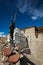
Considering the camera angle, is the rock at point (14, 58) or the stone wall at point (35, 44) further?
the stone wall at point (35, 44)

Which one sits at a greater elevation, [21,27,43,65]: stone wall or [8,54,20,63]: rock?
[21,27,43,65]: stone wall

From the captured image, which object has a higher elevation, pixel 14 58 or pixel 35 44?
pixel 35 44

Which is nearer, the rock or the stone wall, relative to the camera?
the rock

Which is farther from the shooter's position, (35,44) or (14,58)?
(35,44)

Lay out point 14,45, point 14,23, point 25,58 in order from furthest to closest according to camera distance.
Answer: point 14,23 → point 14,45 → point 25,58

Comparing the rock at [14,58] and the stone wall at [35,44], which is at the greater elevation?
the stone wall at [35,44]

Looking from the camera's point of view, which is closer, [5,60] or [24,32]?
[5,60]

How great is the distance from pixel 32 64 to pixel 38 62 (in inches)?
73.4

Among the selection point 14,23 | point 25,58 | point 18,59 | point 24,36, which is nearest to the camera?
point 18,59

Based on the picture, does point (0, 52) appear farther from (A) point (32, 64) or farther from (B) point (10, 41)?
(A) point (32, 64)

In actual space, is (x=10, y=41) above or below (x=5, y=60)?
above

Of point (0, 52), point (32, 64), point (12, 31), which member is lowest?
point (32, 64)

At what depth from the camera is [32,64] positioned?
20.0m

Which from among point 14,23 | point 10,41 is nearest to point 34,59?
point 10,41
